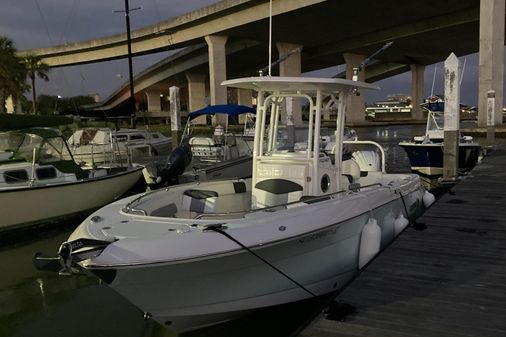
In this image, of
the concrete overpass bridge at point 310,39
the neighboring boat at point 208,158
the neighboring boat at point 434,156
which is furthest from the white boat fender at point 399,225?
the concrete overpass bridge at point 310,39

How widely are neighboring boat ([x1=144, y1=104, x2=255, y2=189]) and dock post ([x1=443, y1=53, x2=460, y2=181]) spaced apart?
18.1 ft

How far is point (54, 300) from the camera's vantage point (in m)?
6.92

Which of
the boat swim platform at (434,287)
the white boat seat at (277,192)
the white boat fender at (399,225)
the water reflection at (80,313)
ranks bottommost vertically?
the water reflection at (80,313)

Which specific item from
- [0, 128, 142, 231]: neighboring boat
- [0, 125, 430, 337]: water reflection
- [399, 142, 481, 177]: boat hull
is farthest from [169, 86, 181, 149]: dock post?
[0, 125, 430, 337]: water reflection

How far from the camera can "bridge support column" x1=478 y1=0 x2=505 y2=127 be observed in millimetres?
29375

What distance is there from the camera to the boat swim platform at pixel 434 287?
157 inches

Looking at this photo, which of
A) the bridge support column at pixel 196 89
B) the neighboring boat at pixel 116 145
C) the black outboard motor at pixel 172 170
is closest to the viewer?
the black outboard motor at pixel 172 170

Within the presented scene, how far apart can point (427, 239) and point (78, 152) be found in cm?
1533

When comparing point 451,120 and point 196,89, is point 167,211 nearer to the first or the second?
point 451,120

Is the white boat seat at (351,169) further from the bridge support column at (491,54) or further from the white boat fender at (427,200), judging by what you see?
the bridge support column at (491,54)

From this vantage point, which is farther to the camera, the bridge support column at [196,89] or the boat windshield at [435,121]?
the bridge support column at [196,89]

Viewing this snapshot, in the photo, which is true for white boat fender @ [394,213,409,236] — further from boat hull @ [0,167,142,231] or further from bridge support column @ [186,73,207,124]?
bridge support column @ [186,73,207,124]

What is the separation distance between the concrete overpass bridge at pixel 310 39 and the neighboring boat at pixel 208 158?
19.0m

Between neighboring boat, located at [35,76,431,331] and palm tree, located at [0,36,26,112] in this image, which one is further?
palm tree, located at [0,36,26,112]
